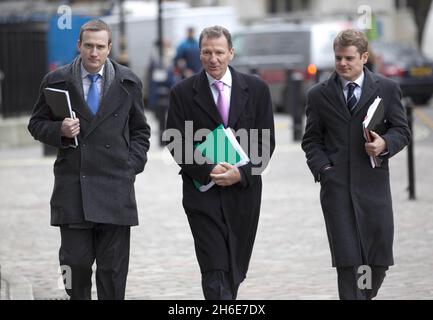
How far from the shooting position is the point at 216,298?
733 centimetres

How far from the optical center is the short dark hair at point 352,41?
743cm

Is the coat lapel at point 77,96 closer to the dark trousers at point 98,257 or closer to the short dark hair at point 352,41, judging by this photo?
the dark trousers at point 98,257

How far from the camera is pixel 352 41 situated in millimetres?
7426

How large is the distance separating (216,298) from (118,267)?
1.91ft

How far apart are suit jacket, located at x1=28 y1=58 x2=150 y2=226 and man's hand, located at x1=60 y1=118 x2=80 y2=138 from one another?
0.05m

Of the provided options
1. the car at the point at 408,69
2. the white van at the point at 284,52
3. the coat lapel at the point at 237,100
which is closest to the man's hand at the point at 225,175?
the coat lapel at the point at 237,100

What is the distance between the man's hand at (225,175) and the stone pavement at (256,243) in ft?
7.15

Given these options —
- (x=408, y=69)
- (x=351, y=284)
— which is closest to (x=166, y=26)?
(x=408, y=69)

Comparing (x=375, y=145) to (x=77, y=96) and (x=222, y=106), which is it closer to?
(x=222, y=106)

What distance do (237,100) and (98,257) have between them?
115 centimetres

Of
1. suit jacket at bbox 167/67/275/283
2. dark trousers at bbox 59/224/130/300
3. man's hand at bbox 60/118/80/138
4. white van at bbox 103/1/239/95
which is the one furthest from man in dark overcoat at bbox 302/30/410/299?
white van at bbox 103/1/239/95

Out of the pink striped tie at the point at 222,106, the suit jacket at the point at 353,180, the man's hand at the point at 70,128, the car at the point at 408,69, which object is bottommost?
the car at the point at 408,69

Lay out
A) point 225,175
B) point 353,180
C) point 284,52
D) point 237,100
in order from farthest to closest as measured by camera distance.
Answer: point 284,52 → point 353,180 → point 237,100 → point 225,175
